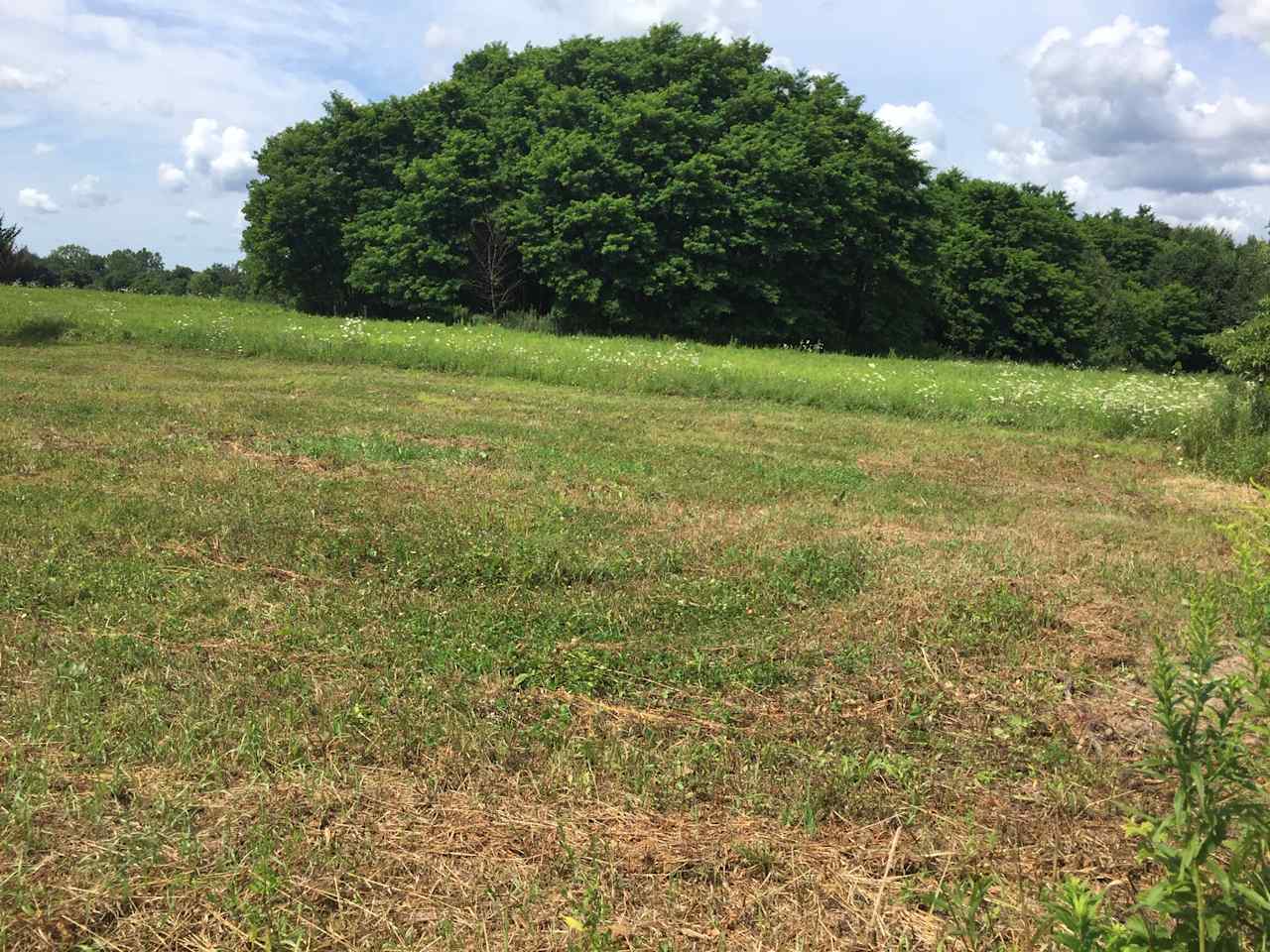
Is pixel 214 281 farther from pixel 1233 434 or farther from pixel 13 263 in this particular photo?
pixel 1233 434

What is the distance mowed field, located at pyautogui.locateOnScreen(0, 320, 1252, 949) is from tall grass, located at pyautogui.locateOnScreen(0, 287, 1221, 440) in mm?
7307

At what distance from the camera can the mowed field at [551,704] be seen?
8.99 feet

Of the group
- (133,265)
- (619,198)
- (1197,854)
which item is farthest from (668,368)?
(133,265)

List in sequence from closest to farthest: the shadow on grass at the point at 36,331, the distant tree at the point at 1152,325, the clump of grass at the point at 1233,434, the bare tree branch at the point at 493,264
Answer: the clump of grass at the point at 1233,434 < the shadow on grass at the point at 36,331 < the bare tree branch at the point at 493,264 < the distant tree at the point at 1152,325

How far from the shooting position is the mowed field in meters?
2.74

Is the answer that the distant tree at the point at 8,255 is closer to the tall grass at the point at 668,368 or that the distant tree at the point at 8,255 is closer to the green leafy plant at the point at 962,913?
the tall grass at the point at 668,368

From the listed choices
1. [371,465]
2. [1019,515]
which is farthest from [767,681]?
[371,465]

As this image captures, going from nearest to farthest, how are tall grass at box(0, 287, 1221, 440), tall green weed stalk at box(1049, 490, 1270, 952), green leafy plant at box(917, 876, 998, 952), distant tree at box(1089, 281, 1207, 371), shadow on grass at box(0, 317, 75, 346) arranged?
tall green weed stalk at box(1049, 490, 1270, 952)
green leafy plant at box(917, 876, 998, 952)
tall grass at box(0, 287, 1221, 440)
shadow on grass at box(0, 317, 75, 346)
distant tree at box(1089, 281, 1207, 371)

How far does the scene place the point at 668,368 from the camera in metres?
18.4

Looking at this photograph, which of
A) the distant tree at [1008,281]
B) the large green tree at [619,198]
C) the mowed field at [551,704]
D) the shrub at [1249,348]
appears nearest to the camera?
the mowed field at [551,704]

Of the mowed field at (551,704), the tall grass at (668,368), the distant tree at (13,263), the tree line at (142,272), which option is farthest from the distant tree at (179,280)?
the mowed field at (551,704)

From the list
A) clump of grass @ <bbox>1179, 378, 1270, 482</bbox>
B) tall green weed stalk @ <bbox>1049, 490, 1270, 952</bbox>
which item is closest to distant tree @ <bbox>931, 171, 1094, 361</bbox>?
clump of grass @ <bbox>1179, 378, 1270, 482</bbox>

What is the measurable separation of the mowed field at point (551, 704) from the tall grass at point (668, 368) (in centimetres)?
731

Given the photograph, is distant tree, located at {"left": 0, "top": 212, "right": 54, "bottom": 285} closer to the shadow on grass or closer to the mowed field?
the shadow on grass
